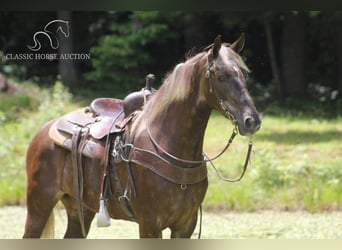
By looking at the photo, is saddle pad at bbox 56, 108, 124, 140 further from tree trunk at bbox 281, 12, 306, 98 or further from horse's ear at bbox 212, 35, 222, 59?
tree trunk at bbox 281, 12, 306, 98

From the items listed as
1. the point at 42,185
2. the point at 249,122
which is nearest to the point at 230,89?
the point at 249,122

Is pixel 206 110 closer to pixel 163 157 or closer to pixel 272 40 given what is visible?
pixel 163 157

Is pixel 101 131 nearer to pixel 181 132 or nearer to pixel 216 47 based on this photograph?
pixel 181 132

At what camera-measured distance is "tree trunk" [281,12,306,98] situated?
615 centimetres

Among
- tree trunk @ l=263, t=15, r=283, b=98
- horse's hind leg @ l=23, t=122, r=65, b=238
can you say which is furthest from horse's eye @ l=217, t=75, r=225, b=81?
tree trunk @ l=263, t=15, r=283, b=98

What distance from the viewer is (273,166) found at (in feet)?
20.2

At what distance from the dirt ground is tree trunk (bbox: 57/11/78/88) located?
126cm

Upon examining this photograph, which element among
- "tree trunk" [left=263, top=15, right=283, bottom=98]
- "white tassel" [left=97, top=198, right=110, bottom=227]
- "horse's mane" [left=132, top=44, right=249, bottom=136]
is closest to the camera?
"horse's mane" [left=132, top=44, right=249, bottom=136]

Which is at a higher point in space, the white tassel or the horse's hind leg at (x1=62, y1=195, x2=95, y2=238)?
the white tassel

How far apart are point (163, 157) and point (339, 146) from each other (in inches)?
131

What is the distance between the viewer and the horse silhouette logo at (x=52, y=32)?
534 centimetres

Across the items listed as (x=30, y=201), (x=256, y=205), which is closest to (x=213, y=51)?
(x=30, y=201)

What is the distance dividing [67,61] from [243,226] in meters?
2.12

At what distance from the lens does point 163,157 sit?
3359 mm
